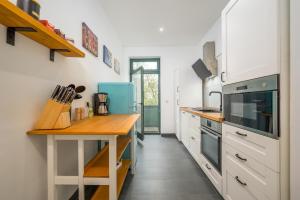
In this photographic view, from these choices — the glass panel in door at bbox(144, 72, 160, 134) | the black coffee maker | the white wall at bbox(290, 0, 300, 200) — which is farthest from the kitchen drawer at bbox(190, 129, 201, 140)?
the glass panel in door at bbox(144, 72, 160, 134)

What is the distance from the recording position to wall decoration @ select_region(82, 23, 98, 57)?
221 cm

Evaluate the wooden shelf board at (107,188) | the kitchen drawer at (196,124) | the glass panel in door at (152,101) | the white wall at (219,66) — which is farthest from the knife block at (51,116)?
the glass panel in door at (152,101)

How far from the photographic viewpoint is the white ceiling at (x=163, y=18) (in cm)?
290

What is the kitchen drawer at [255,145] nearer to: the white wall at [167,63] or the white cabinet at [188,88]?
the white cabinet at [188,88]

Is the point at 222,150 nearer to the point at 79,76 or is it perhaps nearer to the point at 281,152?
the point at 281,152

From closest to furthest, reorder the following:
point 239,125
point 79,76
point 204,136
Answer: point 239,125
point 79,76
point 204,136

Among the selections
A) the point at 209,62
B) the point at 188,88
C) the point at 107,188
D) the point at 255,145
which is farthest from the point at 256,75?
the point at 188,88

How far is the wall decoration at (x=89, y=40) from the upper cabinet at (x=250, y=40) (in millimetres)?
1713

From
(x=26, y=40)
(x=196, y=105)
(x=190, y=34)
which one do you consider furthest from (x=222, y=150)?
(x=190, y=34)

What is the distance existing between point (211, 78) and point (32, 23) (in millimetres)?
3613

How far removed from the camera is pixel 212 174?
211 centimetres

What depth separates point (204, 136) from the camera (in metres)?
2.44

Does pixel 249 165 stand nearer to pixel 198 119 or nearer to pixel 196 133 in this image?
pixel 198 119

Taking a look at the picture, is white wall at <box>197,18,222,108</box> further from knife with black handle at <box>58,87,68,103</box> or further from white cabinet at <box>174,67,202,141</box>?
knife with black handle at <box>58,87,68,103</box>
